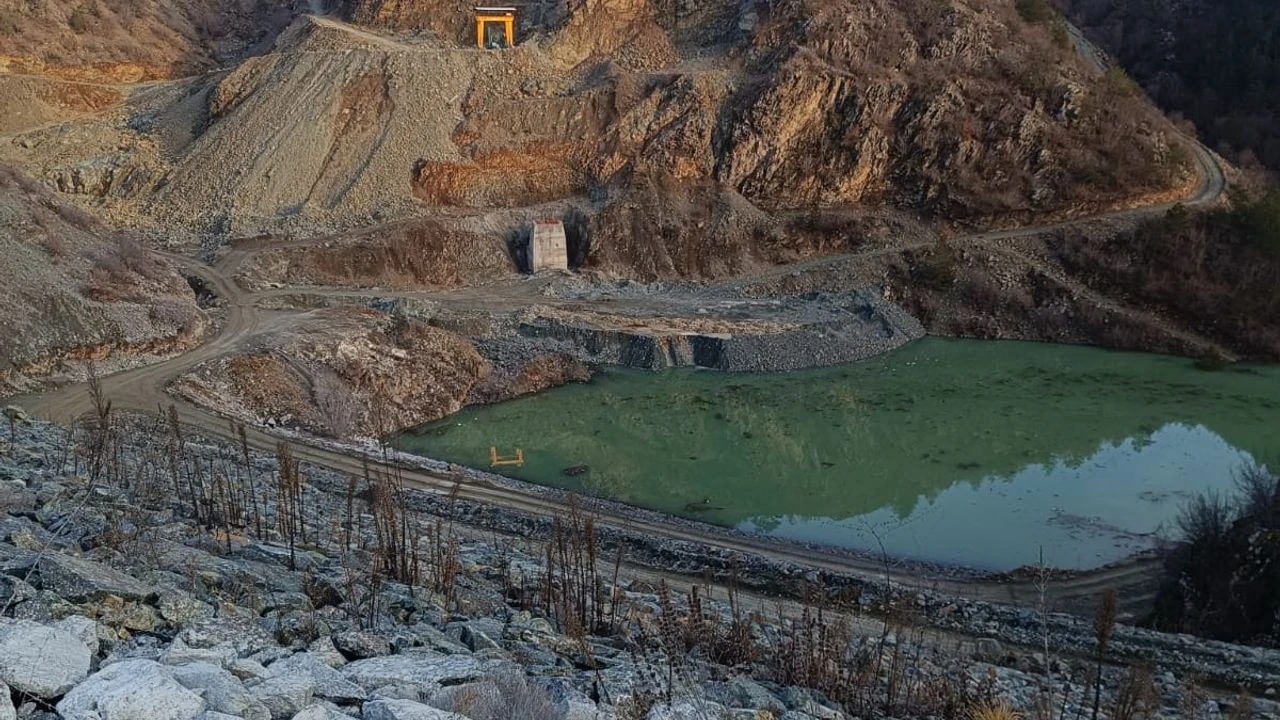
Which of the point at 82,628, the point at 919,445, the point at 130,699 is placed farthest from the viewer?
the point at 919,445

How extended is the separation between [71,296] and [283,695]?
25315 millimetres

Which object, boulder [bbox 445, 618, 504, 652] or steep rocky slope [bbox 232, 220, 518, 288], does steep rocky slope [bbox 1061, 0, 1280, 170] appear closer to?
steep rocky slope [bbox 232, 220, 518, 288]

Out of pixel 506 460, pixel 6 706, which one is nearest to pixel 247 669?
pixel 6 706

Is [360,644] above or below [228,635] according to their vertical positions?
below

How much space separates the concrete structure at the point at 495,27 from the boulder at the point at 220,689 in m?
44.4

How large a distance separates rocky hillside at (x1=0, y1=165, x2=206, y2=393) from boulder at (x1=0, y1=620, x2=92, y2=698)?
71.2 ft

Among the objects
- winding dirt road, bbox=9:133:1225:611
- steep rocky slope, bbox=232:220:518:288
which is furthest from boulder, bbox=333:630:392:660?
steep rocky slope, bbox=232:220:518:288

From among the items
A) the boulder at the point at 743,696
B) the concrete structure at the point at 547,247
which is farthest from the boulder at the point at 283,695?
the concrete structure at the point at 547,247

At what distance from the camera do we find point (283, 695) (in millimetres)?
5582

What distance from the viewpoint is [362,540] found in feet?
46.2

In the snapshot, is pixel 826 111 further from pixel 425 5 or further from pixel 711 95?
pixel 425 5

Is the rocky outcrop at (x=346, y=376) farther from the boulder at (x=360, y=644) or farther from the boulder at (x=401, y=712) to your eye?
the boulder at (x=401, y=712)

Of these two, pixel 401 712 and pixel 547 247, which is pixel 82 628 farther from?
pixel 547 247

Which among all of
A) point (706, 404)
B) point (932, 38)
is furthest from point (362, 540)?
point (932, 38)
